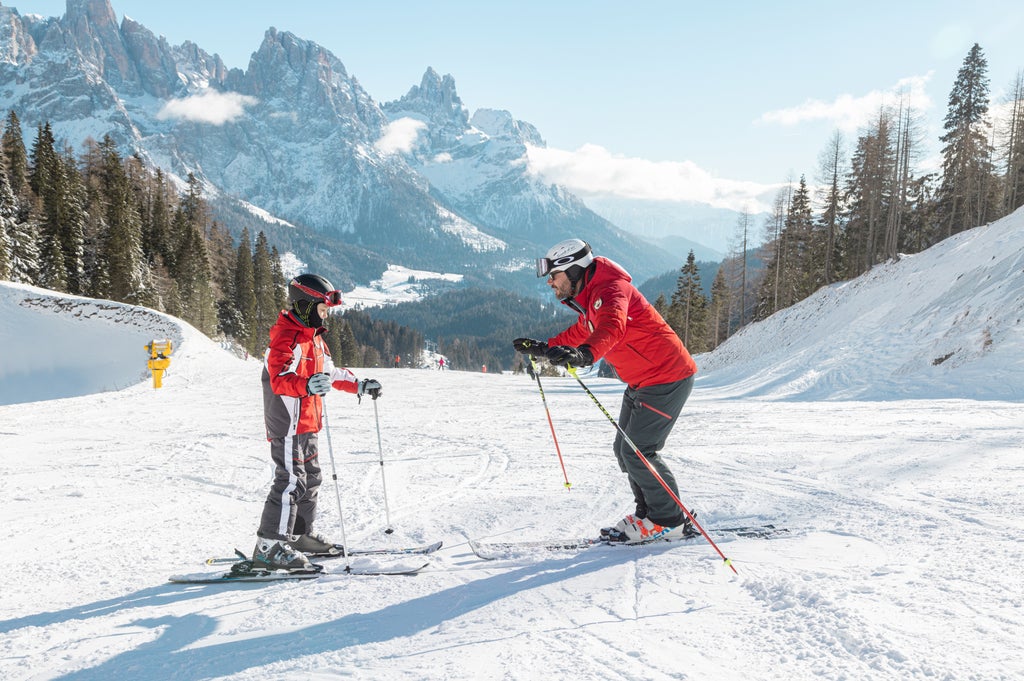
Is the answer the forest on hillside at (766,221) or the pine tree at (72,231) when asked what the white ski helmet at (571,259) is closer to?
the forest on hillside at (766,221)

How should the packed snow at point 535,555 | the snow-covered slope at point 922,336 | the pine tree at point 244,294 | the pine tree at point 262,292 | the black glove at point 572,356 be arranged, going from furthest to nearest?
the pine tree at point 262,292
the pine tree at point 244,294
the snow-covered slope at point 922,336
the black glove at point 572,356
the packed snow at point 535,555

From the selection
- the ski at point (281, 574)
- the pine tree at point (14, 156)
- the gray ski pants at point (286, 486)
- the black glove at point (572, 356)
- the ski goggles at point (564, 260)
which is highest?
the pine tree at point (14, 156)

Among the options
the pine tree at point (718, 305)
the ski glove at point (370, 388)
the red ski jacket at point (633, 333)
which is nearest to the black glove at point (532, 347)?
the red ski jacket at point (633, 333)

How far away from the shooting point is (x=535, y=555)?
14.8 feet

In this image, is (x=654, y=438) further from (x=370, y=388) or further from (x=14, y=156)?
(x=14, y=156)

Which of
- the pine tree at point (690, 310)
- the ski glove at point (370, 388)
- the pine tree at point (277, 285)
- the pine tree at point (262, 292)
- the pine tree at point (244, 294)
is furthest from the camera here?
the pine tree at point (277, 285)

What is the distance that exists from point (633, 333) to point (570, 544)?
1809 millimetres

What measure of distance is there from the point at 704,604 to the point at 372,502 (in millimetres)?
4067

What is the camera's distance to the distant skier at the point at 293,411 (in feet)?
14.4

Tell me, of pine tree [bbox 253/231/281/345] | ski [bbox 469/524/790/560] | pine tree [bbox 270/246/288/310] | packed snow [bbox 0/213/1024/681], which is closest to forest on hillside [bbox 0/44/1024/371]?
pine tree [bbox 253/231/281/345]

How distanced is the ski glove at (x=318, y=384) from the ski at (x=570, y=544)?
178 cm

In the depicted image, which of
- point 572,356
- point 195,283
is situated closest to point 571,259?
point 572,356

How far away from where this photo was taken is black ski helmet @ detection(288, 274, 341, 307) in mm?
4531

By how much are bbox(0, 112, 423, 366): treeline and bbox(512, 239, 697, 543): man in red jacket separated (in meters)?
40.5
